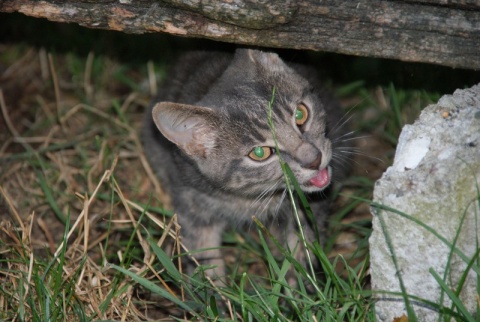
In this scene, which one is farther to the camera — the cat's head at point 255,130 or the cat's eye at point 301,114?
the cat's eye at point 301,114

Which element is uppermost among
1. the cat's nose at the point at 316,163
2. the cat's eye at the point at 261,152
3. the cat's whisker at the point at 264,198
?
the cat's nose at the point at 316,163

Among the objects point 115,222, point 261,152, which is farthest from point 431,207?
point 115,222

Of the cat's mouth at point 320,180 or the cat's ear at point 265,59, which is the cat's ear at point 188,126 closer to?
the cat's ear at point 265,59

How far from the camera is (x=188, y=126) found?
12.6 feet

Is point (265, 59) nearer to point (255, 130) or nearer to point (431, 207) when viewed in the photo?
point (255, 130)

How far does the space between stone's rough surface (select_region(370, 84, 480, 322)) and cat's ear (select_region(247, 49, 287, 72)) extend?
1.11 m

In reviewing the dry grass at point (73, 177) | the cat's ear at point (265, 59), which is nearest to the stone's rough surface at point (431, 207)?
the cat's ear at point (265, 59)

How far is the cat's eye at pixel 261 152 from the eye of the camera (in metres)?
3.76

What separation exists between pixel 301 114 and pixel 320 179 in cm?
41

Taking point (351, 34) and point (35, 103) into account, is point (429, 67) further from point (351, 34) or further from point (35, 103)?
point (35, 103)

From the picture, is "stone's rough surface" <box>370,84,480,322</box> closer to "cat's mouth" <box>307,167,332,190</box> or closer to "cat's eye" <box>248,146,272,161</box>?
"cat's mouth" <box>307,167,332,190</box>

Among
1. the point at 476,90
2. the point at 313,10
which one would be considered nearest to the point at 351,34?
the point at 313,10

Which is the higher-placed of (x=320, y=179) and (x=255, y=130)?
(x=255, y=130)

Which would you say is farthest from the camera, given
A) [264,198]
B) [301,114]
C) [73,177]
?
[73,177]
